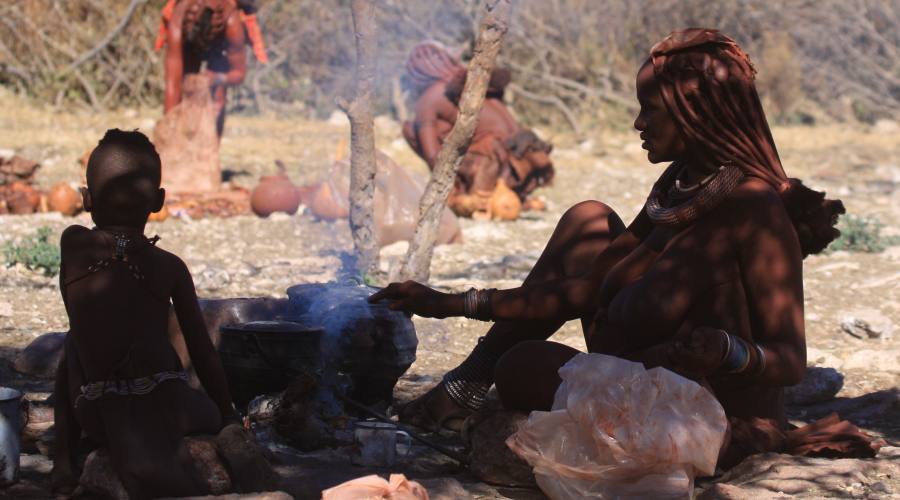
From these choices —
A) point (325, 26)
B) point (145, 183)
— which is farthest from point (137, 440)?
point (325, 26)

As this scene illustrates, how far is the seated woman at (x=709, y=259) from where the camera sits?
10.1ft

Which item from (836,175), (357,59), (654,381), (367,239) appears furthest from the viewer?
(836,175)

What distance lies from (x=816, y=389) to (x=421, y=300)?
208 cm

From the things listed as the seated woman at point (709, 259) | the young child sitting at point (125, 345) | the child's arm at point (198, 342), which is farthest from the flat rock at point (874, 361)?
the young child sitting at point (125, 345)

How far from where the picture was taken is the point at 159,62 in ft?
52.8

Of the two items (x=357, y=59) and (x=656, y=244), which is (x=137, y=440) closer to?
(x=656, y=244)

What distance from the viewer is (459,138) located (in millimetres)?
6137

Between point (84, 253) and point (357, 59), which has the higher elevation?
point (357, 59)

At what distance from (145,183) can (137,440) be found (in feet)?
2.21

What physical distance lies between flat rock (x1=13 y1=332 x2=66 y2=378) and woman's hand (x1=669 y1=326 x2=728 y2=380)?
2829 mm

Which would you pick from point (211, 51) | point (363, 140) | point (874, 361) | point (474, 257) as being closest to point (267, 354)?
point (363, 140)

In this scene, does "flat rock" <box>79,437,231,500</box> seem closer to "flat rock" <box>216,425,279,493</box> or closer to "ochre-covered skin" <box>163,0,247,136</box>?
"flat rock" <box>216,425,279,493</box>

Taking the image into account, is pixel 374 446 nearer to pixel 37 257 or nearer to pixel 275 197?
pixel 37 257

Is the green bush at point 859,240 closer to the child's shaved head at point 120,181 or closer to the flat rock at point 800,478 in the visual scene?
the flat rock at point 800,478
